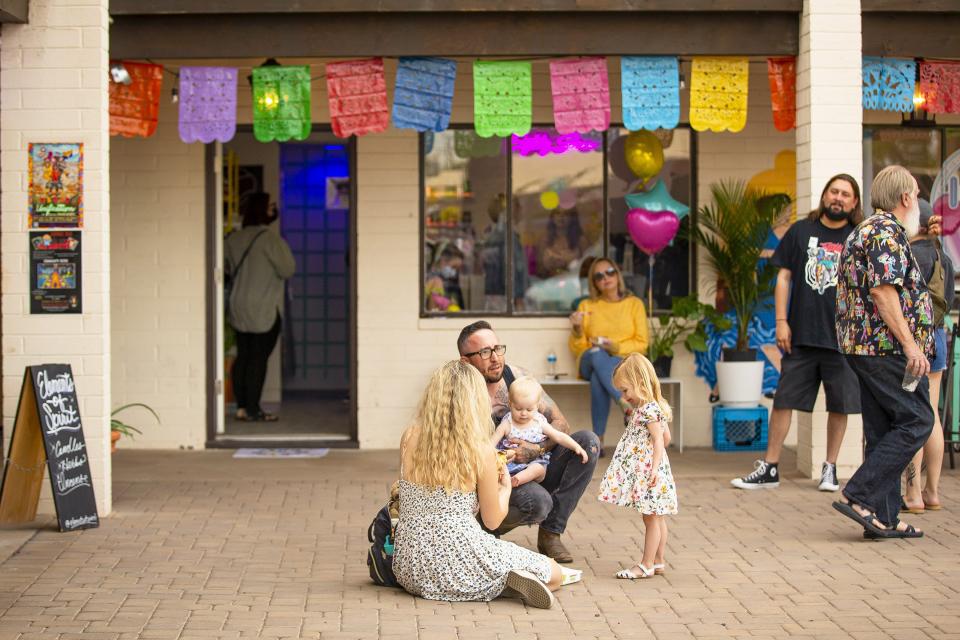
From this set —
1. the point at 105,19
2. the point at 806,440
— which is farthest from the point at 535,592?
the point at 105,19

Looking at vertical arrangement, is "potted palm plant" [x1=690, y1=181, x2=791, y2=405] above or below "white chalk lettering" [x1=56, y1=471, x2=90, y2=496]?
above

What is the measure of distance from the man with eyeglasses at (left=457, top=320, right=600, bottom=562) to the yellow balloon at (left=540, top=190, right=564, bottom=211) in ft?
14.0

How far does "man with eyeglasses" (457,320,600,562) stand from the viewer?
646 centimetres

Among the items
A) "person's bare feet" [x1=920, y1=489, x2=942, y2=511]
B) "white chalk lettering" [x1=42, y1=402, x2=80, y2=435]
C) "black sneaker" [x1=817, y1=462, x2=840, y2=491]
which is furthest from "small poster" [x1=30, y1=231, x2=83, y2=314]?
"person's bare feet" [x1=920, y1=489, x2=942, y2=511]

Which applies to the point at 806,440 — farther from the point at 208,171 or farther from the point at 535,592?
the point at 208,171

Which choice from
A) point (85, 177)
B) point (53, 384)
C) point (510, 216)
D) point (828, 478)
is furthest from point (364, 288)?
point (828, 478)

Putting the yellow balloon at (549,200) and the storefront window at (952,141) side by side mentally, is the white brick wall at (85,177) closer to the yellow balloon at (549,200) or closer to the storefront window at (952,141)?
the yellow balloon at (549,200)

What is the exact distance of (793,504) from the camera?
8.34m

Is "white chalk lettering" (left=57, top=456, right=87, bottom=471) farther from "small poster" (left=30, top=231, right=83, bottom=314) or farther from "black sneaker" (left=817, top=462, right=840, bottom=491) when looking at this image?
"black sneaker" (left=817, top=462, right=840, bottom=491)

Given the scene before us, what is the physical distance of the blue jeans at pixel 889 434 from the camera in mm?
7109

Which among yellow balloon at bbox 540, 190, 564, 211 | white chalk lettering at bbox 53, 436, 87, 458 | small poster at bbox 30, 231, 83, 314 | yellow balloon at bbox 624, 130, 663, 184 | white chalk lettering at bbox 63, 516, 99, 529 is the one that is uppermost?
yellow balloon at bbox 624, 130, 663, 184

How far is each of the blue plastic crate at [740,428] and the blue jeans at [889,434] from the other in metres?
3.33

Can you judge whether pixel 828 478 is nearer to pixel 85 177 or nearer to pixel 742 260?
pixel 742 260

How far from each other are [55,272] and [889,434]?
4929mm
